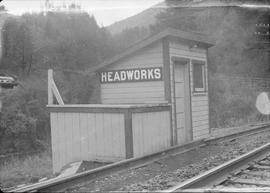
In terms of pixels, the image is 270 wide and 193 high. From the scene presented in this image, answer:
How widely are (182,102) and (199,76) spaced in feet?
4.62

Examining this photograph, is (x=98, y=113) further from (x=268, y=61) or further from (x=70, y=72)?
(x=268, y=61)

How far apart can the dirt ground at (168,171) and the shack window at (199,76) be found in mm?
1910

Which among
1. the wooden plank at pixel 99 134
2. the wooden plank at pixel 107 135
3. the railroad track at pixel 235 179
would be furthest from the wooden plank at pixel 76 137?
the railroad track at pixel 235 179

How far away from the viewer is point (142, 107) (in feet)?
27.4

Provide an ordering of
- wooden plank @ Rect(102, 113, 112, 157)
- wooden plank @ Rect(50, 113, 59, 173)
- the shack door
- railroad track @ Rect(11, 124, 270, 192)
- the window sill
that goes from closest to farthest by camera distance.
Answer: railroad track @ Rect(11, 124, 270, 192) < wooden plank @ Rect(102, 113, 112, 157) < wooden plank @ Rect(50, 113, 59, 173) < the shack door < the window sill

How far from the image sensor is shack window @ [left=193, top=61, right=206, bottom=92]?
36.2 ft

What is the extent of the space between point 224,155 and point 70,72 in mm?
7347

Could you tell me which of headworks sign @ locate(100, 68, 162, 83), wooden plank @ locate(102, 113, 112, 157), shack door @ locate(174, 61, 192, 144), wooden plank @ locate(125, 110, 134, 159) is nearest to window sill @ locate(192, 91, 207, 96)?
shack door @ locate(174, 61, 192, 144)

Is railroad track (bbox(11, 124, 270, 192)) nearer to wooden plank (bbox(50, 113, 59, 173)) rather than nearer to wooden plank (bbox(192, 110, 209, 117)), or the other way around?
wooden plank (bbox(192, 110, 209, 117))

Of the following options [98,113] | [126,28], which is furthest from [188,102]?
[126,28]

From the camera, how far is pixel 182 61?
10188mm

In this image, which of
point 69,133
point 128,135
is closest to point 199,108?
point 128,135

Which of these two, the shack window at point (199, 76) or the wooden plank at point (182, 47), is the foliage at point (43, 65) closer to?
the wooden plank at point (182, 47)

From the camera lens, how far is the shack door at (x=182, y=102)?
395 inches
